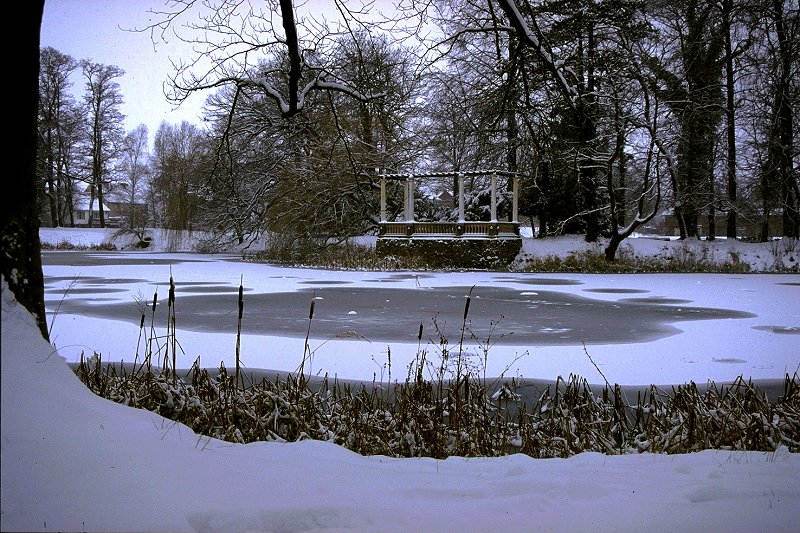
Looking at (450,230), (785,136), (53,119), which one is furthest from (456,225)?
(53,119)

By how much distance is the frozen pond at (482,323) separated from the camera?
6652mm

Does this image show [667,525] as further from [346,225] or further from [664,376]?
[346,225]

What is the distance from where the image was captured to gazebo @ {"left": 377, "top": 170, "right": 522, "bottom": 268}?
Answer: 2333 centimetres

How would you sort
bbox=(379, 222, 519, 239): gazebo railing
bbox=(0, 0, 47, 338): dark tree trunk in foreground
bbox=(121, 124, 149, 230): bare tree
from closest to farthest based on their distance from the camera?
bbox=(0, 0, 47, 338): dark tree trunk in foreground
bbox=(379, 222, 519, 239): gazebo railing
bbox=(121, 124, 149, 230): bare tree

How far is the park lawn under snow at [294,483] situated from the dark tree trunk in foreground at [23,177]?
0.83 m

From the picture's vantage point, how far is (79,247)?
124ft

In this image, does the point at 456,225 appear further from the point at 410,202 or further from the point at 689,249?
the point at 689,249

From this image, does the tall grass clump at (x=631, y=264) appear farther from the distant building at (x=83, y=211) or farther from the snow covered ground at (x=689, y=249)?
the distant building at (x=83, y=211)

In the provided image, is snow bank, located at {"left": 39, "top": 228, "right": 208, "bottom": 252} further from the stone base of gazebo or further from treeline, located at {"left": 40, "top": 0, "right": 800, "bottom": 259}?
the stone base of gazebo

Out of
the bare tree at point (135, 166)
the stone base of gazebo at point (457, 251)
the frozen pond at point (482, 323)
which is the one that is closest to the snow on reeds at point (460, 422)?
the frozen pond at point (482, 323)

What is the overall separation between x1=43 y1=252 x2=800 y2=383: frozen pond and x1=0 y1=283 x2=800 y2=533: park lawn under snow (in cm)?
164

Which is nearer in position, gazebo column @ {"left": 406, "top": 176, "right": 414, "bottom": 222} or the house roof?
gazebo column @ {"left": 406, "top": 176, "right": 414, "bottom": 222}

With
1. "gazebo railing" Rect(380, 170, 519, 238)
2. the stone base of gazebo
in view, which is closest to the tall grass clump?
the stone base of gazebo

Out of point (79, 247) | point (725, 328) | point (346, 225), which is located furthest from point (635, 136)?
point (79, 247)
